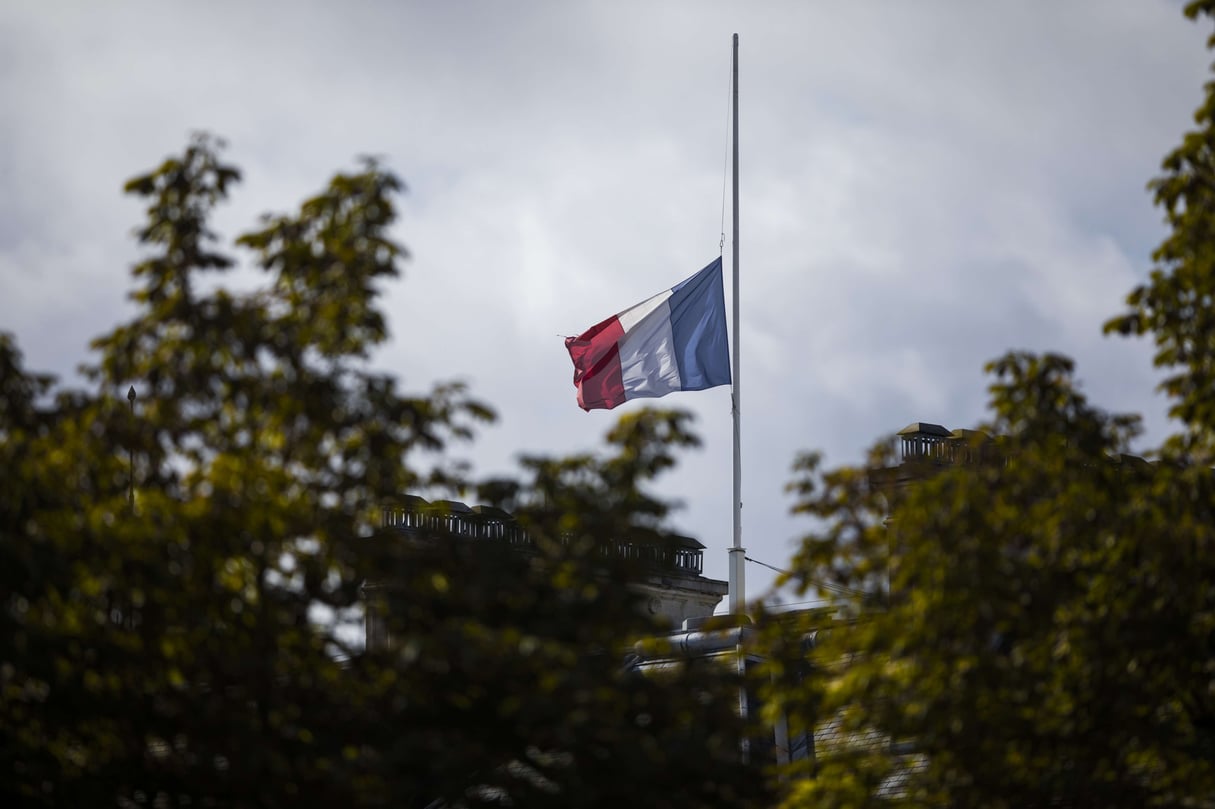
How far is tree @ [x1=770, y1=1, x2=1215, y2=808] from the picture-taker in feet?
49.1

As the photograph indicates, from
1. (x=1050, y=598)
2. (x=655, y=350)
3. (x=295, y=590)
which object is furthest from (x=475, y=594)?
(x=655, y=350)

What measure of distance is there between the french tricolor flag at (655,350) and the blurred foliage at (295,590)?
19441 millimetres

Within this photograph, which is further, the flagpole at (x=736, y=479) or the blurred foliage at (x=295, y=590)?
the flagpole at (x=736, y=479)

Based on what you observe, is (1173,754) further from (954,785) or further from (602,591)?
(602,591)

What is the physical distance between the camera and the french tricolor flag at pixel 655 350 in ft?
116

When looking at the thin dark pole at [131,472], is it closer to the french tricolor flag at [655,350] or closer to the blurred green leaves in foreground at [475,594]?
the blurred green leaves in foreground at [475,594]

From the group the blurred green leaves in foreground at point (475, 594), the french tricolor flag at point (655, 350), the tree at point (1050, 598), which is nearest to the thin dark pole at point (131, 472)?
the blurred green leaves in foreground at point (475, 594)

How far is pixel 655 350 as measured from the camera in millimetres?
35625

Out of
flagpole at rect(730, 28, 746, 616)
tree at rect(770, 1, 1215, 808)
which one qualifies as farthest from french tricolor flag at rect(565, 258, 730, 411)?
tree at rect(770, 1, 1215, 808)

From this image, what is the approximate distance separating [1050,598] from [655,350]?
2090 centimetres

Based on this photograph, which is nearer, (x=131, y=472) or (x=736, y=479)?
(x=131, y=472)

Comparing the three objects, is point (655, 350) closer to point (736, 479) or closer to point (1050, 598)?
point (736, 479)

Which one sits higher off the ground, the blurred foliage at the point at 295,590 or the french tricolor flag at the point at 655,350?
the french tricolor flag at the point at 655,350

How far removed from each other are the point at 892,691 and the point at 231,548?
538 cm
